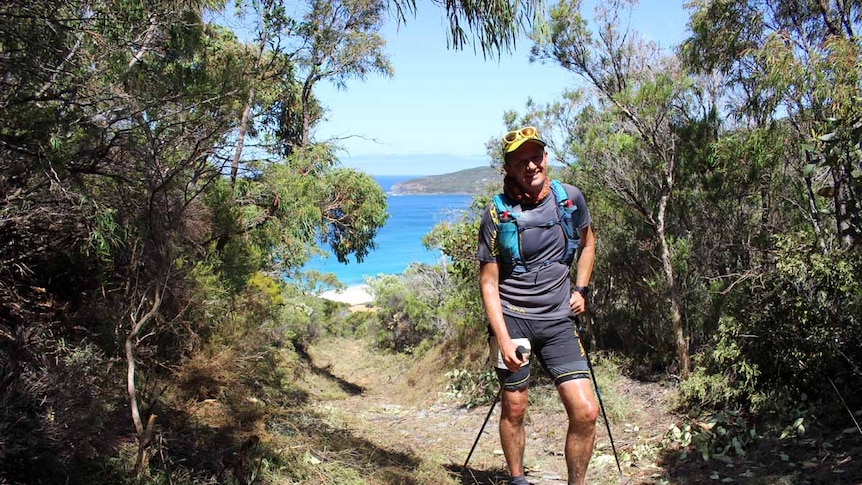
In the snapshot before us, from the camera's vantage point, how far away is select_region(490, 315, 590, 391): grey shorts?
11.1 feet

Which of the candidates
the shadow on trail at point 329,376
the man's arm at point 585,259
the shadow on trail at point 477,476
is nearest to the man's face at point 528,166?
the man's arm at point 585,259

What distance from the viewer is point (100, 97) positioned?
13.1 feet

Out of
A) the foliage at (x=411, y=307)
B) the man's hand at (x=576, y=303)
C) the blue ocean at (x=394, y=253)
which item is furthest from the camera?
the blue ocean at (x=394, y=253)

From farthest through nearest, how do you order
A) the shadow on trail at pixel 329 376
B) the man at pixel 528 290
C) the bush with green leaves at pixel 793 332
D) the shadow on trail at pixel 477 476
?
the shadow on trail at pixel 329 376
the bush with green leaves at pixel 793 332
the shadow on trail at pixel 477 476
the man at pixel 528 290

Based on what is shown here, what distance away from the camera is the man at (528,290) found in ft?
11.0

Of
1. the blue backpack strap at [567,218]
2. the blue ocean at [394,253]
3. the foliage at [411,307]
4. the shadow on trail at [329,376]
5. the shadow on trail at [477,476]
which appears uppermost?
the blue backpack strap at [567,218]

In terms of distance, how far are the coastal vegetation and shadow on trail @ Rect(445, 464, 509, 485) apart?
40 mm

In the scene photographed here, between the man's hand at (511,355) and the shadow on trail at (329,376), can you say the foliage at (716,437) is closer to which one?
the man's hand at (511,355)

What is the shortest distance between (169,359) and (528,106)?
566 centimetres

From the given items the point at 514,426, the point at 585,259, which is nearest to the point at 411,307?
the point at 585,259

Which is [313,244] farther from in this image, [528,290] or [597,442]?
[528,290]

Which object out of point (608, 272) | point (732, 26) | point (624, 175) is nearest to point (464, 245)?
point (608, 272)

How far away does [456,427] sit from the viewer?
24.0 ft

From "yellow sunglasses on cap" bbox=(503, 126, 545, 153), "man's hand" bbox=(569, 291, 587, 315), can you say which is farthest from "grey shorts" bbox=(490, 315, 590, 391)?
"yellow sunglasses on cap" bbox=(503, 126, 545, 153)
